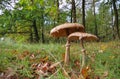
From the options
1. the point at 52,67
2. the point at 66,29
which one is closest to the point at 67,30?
the point at 66,29

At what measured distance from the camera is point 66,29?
434 centimetres

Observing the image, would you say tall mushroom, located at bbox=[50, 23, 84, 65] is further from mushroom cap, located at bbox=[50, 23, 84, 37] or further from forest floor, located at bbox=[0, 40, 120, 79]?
forest floor, located at bbox=[0, 40, 120, 79]

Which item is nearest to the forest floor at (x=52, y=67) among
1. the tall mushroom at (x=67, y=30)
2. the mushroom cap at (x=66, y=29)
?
the tall mushroom at (x=67, y=30)

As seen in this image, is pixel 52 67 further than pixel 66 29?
No

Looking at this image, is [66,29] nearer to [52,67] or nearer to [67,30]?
[67,30]

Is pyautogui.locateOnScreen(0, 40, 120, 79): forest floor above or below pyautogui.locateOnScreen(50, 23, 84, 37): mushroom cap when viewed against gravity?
below

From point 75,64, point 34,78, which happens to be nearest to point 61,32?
point 75,64

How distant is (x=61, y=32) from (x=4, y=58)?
120 centimetres

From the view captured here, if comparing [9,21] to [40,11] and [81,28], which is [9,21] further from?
[81,28]

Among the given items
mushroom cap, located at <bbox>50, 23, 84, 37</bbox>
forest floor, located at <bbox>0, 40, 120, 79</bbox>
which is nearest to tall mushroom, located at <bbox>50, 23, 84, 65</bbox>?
mushroom cap, located at <bbox>50, 23, 84, 37</bbox>

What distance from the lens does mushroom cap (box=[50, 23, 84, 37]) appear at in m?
4.14

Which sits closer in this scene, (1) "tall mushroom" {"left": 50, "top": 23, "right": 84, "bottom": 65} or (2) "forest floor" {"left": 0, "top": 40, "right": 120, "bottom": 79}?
(2) "forest floor" {"left": 0, "top": 40, "right": 120, "bottom": 79}

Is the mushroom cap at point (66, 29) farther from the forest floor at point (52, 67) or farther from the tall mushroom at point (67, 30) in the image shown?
the forest floor at point (52, 67)

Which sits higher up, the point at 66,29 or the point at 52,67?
the point at 66,29
